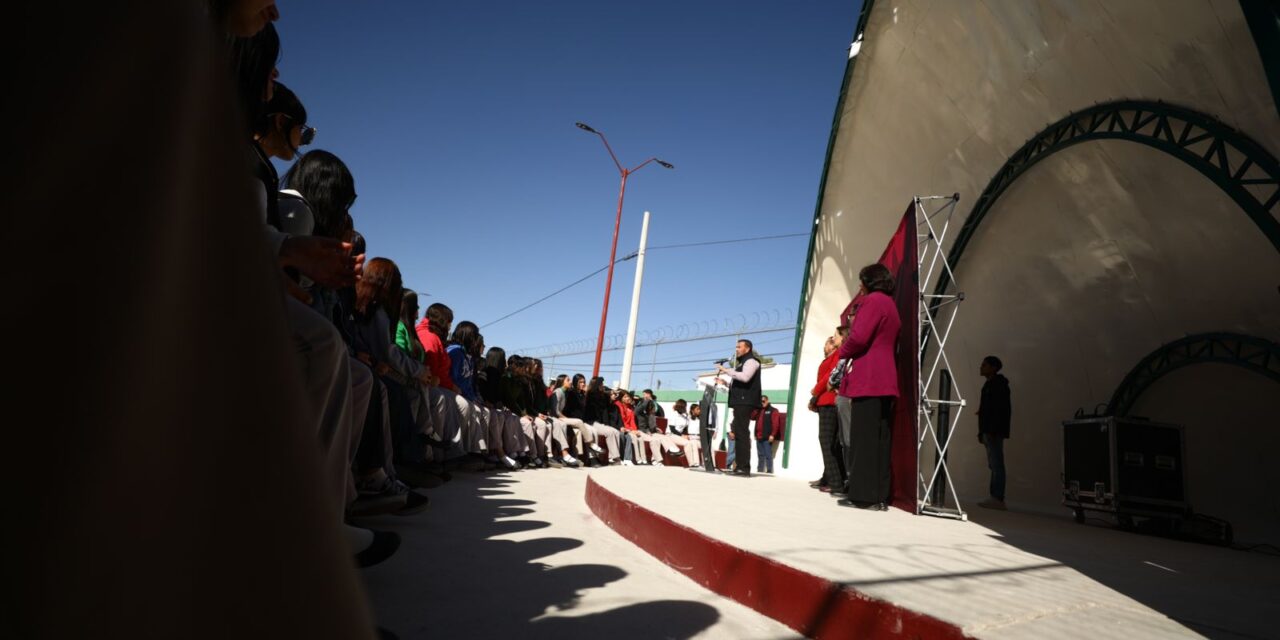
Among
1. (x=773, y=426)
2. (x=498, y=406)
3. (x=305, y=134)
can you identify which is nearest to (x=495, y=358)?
(x=498, y=406)

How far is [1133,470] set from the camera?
673cm

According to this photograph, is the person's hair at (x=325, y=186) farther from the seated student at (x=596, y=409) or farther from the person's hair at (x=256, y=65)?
the seated student at (x=596, y=409)

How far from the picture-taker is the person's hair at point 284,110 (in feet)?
7.38

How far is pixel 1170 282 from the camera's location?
7.16 meters

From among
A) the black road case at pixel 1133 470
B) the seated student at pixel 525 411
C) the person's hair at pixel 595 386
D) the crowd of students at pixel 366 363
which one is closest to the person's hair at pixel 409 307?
the crowd of students at pixel 366 363

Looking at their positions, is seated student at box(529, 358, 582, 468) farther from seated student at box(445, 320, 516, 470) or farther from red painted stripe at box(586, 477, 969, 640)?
red painted stripe at box(586, 477, 969, 640)

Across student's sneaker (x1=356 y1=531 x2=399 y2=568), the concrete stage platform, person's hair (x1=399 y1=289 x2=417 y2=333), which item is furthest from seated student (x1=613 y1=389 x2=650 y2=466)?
student's sneaker (x1=356 y1=531 x2=399 y2=568)

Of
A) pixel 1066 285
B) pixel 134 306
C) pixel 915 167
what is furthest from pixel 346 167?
pixel 1066 285

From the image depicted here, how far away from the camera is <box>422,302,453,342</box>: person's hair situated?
6471 millimetres

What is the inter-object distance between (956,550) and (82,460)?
135 inches

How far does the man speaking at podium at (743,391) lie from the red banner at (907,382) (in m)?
2.53

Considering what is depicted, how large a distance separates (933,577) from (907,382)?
3.12 metres

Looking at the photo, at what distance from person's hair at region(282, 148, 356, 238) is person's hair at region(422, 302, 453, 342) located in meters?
3.58

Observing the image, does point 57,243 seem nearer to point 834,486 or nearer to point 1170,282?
point 834,486
